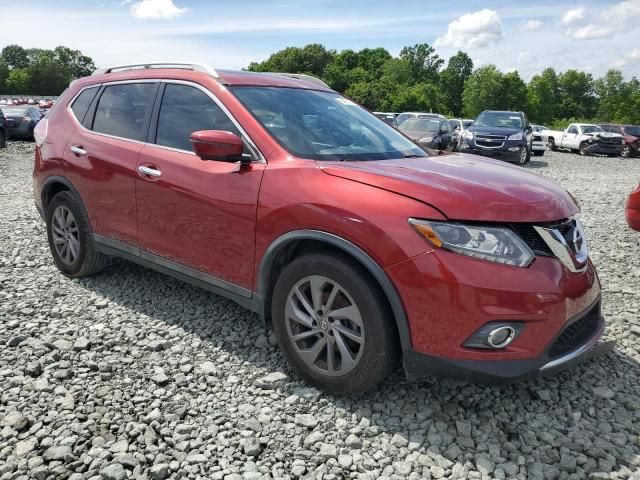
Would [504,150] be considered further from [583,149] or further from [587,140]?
[583,149]

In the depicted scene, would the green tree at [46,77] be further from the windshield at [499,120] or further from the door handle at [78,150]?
the door handle at [78,150]

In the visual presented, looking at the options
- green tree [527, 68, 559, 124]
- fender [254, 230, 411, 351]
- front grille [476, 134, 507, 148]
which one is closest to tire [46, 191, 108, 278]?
fender [254, 230, 411, 351]

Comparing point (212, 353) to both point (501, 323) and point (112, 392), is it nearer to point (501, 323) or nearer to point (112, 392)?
point (112, 392)

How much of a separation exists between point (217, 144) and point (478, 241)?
5.00 feet

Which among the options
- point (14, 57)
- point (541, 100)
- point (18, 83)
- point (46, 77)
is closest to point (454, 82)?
point (541, 100)

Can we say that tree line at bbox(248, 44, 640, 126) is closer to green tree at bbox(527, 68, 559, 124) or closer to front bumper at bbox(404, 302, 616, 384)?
green tree at bbox(527, 68, 559, 124)

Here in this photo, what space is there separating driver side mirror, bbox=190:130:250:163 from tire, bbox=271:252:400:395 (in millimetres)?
735

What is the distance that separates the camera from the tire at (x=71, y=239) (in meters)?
4.55

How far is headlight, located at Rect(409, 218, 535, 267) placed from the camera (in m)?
2.53

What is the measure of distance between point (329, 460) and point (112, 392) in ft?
4.32

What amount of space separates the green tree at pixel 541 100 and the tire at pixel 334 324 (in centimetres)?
10307

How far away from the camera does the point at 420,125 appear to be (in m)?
17.3

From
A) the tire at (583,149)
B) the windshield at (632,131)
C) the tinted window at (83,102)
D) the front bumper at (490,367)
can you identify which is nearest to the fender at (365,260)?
the front bumper at (490,367)

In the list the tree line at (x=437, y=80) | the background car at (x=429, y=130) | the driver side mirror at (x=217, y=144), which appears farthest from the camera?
the tree line at (x=437, y=80)
